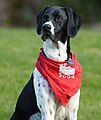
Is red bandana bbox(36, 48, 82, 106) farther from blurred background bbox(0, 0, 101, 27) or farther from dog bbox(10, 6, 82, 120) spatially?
blurred background bbox(0, 0, 101, 27)

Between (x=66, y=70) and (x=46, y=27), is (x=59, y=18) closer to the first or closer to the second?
(x=46, y=27)

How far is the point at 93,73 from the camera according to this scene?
10695 mm

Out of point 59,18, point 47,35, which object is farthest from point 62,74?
point 59,18

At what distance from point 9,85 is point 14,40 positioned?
5644 millimetres

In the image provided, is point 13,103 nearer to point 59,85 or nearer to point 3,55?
point 59,85

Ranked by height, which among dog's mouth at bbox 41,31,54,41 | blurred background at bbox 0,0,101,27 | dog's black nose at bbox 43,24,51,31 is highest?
dog's black nose at bbox 43,24,51,31

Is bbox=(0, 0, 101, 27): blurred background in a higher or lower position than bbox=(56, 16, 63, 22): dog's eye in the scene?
lower

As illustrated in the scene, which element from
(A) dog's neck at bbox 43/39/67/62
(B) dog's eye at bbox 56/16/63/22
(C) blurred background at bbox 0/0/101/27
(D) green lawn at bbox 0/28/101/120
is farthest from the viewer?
(C) blurred background at bbox 0/0/101/27

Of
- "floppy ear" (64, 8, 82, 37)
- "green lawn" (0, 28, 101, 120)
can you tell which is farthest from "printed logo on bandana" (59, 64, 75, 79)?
"green lawn" (0, 28, 101, 120)

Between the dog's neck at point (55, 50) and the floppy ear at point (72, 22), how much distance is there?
18 centimetres

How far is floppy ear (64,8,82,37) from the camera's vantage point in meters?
5.71

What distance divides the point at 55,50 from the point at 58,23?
0.34 meters

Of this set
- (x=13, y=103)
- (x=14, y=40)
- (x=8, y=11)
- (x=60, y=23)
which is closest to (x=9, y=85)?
(x=13, y=103)

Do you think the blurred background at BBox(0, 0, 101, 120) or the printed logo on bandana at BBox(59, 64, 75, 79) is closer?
the printed logo on bandana at BBox(59, 64, 75, 79)
